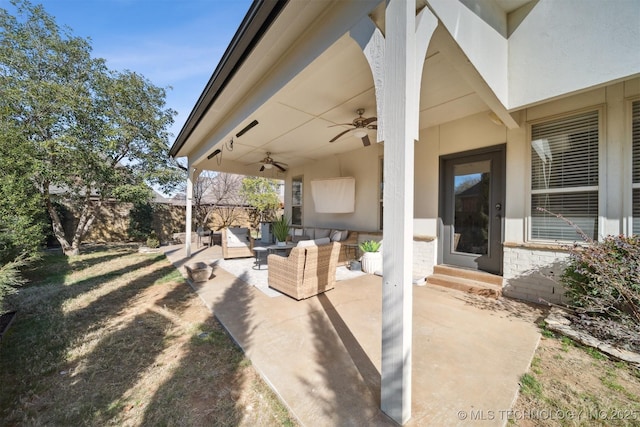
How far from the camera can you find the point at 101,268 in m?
5.56

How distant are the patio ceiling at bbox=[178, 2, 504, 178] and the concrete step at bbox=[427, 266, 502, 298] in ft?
9.03

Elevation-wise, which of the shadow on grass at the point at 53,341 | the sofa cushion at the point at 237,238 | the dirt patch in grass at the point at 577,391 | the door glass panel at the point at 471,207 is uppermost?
the door glass panel at the point at 471,207

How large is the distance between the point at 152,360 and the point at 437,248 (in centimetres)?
454

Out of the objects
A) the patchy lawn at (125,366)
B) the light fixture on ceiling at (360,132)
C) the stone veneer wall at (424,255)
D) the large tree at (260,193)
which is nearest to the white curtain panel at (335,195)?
the light fixture on ceiling at (360,132)

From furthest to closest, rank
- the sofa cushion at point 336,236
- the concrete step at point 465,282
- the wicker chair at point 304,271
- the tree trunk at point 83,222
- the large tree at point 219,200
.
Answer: the large tree at point 219,200
the tree trunk at point 83,222
the sofa cushion at point 336,236
the concrete step at point 465,282
the wicker chair at point 304,271

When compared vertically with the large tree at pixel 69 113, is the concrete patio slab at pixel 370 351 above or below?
below

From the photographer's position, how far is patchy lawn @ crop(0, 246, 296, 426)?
5.19 ft

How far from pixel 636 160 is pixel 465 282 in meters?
2.48

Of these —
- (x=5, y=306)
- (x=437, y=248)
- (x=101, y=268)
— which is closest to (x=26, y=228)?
(x=101, y=268)

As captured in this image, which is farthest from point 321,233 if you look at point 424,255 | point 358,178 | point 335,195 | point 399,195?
point 399,195

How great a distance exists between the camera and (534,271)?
3393 millimetres

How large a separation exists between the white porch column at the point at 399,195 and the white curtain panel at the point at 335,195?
4.85 meters

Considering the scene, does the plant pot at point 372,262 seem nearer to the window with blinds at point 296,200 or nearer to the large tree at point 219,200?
the window with blinds at point 296,200

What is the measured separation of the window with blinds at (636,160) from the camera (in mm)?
2770
